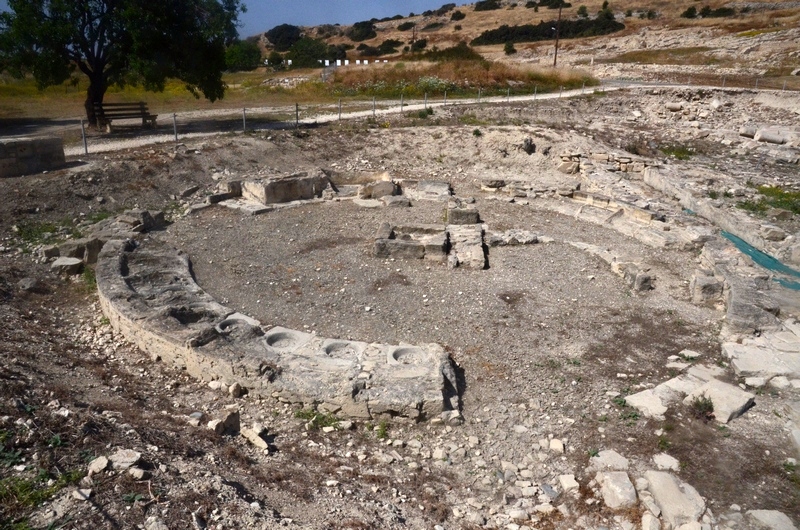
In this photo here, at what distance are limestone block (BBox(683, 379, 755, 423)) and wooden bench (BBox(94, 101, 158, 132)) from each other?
2055 centimetres

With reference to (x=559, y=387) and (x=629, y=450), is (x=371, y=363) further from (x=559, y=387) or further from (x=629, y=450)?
(x=629, y=450)

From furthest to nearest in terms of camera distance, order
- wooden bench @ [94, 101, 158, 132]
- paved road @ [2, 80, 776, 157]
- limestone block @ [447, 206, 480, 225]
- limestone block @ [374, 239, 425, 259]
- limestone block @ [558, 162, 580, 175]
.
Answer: wooden bench @ [94, 101, 158, 132]
limestone block @ [558, 162, 580, 175]
paved road @ [2, 80, 776, 157]
limestone block @ [447, 206, 480, 225]
limestone block @ [374, 239, 425, 259]

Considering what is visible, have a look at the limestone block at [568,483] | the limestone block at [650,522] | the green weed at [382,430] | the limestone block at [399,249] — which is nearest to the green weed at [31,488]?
the green weed at [382,430]

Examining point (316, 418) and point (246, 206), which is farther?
point (246, 206)

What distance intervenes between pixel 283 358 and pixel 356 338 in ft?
4.72

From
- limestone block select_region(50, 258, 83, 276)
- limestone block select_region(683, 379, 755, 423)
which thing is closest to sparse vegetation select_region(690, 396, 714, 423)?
limestone block select_region(683, 379, 755, 423)

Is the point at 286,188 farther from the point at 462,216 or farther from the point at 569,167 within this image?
the point at 569,167

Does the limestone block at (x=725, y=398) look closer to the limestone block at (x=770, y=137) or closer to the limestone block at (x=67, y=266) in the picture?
the limestone block at (x=67, y=266)

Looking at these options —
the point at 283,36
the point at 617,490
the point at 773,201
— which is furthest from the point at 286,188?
the point at 283,36

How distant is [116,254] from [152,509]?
7464 millimetres

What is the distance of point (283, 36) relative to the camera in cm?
8406

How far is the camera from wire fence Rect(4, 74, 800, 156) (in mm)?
19703

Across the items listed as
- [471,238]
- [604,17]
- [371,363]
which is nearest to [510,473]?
[371,363]

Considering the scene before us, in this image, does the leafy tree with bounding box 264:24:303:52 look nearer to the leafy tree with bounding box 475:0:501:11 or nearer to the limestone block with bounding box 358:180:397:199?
the leafy tree with bounding box 475:0:501:11
